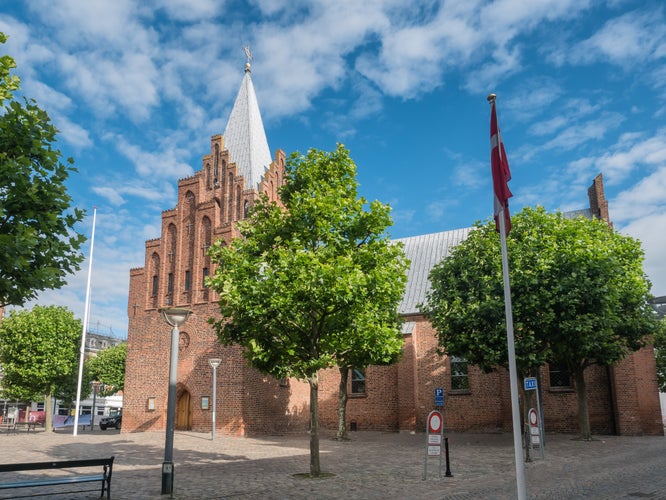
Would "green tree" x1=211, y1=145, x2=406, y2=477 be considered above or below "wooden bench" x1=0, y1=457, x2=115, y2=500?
above

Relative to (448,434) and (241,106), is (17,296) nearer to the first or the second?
(448,434)

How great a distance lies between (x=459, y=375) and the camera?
3253cm

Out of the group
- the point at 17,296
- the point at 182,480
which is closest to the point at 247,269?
the point at 182,480

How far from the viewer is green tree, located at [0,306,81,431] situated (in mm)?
37344

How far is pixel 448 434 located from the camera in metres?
30.7

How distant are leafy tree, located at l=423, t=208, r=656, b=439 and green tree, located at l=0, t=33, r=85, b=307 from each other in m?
16.3

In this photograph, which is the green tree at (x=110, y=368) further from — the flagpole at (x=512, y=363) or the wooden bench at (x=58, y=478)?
the flagpole at (x=512, y=363)

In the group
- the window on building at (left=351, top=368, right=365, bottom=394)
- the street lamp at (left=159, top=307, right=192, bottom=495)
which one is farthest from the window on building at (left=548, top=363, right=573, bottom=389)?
the street lamp at (left=159, top=307, right=192, bottom=495)

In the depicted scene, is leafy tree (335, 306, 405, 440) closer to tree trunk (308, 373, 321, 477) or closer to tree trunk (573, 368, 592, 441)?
tree trunk (308, 373, 321, 477)

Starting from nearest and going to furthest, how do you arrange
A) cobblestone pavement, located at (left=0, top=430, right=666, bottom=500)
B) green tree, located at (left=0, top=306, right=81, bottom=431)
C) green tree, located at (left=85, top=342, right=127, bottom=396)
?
cobblestone pavement, located at (left=0, top=430, right=666, bottom=500)
green tree, located at (left=0, top=306, right=81, bottom=431)
green tree, located at (left=85, top=342, right=127, bottom=396)

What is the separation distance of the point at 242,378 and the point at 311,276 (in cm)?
1659

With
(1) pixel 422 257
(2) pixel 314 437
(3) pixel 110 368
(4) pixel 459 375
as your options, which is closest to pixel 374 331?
(2) pixel 314 437

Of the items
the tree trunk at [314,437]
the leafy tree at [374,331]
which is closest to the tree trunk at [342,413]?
the leafy tree at [374,331]

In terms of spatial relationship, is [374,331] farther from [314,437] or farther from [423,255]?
[423,255]
